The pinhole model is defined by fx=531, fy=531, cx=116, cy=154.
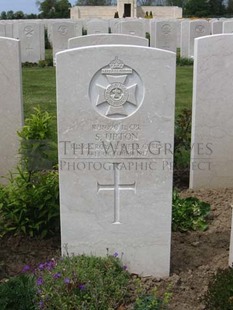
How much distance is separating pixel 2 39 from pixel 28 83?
7.85 metres

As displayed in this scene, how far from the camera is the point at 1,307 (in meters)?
2.98

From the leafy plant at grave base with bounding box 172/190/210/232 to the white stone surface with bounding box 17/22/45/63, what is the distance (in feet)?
44.1

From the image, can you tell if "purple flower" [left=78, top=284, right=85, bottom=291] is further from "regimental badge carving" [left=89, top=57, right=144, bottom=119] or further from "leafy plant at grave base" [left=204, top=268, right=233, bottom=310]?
"regimental badge carving" [left=89, top=57, right=144, bottom=119]

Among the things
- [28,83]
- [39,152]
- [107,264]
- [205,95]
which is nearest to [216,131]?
[205,95]

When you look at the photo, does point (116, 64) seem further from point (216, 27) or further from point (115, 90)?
point (216, 27)

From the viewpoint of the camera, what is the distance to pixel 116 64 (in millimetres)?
3238

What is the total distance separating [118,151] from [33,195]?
3.18ft

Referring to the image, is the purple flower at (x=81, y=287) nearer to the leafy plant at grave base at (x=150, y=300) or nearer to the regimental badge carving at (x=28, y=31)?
the leafy plant at grave base at (x=150, y=300)

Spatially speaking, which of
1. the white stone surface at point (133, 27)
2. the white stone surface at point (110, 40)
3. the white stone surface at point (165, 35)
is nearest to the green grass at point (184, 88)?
the white stone surface at point (165, 35)

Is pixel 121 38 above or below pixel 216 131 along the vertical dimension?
above

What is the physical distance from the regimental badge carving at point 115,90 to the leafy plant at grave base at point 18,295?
3.76ft

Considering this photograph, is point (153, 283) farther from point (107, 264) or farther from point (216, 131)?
point (216, 131)

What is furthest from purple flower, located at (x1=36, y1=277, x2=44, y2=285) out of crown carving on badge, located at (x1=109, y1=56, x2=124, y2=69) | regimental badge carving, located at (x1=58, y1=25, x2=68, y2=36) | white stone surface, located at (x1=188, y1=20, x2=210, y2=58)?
Answer: white stone surface, located at (x1=188, y1=20, x2=210, y2=58)

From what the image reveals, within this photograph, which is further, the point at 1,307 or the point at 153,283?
the point at 153,283
